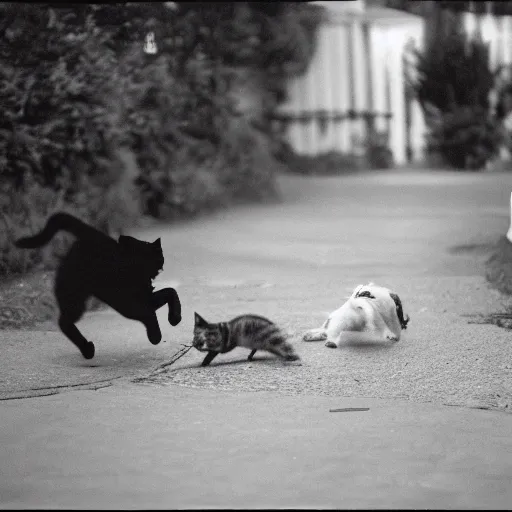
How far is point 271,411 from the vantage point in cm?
491

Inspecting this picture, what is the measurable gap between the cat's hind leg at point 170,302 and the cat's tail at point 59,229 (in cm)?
52

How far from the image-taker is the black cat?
237 inches

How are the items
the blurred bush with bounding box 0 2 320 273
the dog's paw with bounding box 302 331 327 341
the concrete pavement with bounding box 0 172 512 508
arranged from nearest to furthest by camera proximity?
the concrete pavement with bounding box 0 172 512 508 → the dog's paw with bounding box 302 331 327 341 → the blurred bush with bounding box 0 2 320 273

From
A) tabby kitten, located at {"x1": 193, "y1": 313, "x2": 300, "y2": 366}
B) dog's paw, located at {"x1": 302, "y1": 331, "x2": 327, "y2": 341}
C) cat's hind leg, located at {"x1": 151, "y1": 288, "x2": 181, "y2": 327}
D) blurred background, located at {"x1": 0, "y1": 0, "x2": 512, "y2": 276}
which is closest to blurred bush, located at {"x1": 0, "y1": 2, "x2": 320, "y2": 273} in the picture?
blurred background, located at {"x1": 0, "y1": 0, "x2": 512, "y2": 276}

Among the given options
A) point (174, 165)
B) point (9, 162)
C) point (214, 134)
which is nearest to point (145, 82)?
point (174, 165)

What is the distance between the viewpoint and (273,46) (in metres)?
19.4

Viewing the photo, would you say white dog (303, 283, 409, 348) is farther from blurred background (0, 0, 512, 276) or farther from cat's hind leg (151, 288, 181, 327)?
blurred background (0, 0, 512, 276)

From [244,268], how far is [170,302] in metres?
3.77

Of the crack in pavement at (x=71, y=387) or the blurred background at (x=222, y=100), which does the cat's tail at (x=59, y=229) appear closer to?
the crack in pavement at (x=71, y=387)

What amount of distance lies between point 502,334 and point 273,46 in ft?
44.3

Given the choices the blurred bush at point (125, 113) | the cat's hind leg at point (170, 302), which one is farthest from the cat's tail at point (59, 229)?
the blurred bush at point (125, 113)

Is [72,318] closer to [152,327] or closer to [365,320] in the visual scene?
[152,327]

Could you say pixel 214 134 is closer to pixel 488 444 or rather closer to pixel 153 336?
pixel 153 336

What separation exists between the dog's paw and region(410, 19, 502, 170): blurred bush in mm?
14668
